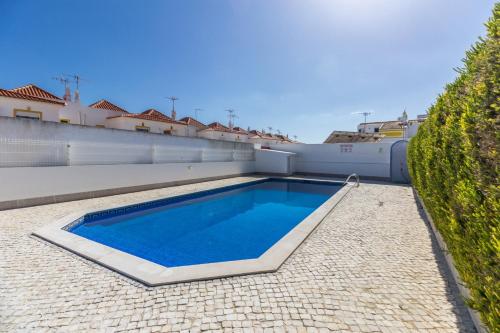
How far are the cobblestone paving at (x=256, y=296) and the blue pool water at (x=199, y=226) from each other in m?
1.56

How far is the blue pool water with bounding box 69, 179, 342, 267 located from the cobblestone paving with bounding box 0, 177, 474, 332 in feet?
5.12

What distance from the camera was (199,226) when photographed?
783 cm

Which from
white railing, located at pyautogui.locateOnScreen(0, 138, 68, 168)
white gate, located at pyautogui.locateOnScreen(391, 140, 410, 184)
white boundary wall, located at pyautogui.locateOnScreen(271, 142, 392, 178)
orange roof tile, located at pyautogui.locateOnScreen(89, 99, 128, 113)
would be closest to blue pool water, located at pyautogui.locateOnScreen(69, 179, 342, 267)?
white railing, located at pyautogui.locateOnScreen(0, 138, 68, 168)

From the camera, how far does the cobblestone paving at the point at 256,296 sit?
263cm

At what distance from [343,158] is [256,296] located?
1881cm

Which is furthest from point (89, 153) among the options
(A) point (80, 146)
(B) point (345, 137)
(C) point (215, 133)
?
(B) point (345, 137)

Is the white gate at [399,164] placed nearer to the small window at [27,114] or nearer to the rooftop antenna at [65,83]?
the small window at [27,114]

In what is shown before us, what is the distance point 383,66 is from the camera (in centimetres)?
1234

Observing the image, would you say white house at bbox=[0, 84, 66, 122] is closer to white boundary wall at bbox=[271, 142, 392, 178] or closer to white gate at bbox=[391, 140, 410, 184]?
white boundary wall at bbox=[271, 142, 392, 178]

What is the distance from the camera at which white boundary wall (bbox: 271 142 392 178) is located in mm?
18250

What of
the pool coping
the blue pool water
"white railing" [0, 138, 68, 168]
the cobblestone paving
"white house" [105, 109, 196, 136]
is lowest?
the blue pool water

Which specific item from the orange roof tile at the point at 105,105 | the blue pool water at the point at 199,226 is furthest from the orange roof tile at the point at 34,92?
the blue pool water at the point at 199,226

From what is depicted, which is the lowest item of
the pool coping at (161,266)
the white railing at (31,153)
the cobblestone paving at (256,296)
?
the cobblestone paving at (256,296)

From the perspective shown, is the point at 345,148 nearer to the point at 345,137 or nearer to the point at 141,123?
the point at 345,137
